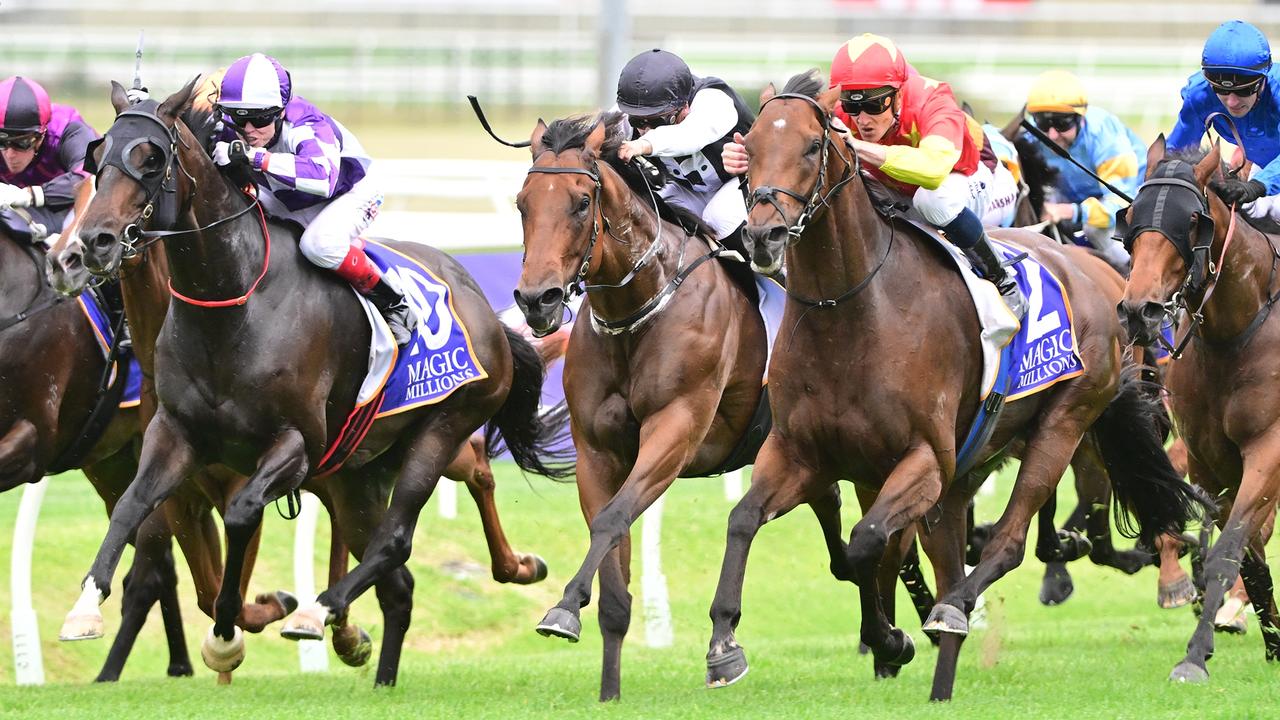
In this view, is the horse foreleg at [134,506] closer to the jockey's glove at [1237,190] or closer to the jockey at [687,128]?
the jockey at [687,128]

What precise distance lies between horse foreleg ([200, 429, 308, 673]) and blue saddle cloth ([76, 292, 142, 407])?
4.69ft

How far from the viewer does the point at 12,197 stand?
24.8ft

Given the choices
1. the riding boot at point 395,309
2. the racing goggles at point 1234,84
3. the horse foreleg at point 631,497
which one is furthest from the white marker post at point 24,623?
the racing goggles at point 1234,84

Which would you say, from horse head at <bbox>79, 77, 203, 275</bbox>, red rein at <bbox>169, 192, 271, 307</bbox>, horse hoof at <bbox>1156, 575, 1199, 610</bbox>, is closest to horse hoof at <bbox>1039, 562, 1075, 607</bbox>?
horse hoof at <bbox>1156, 575, 1199, 610</bbox>

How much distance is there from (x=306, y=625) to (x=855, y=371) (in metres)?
2.25

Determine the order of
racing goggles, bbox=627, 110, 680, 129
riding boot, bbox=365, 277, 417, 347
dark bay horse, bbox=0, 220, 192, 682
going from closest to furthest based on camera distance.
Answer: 1. racing goggles, bbox=627, 110, 680, 129
2. riding boot, bbox=365, 277, 417, 347
3. dark bay horse, bbox=0, 220, 192, 682

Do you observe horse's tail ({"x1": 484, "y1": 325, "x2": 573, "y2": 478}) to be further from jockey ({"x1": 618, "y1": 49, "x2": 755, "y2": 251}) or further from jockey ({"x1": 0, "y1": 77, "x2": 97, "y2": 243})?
jockey ({"x1": 0, "y1": 77, "x2": 97, "y2": 243})

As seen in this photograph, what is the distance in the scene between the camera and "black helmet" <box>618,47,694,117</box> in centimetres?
717

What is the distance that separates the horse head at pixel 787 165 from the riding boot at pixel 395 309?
2.09 meters

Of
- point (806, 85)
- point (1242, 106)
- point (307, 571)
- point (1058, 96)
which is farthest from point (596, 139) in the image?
point (1058, 96)

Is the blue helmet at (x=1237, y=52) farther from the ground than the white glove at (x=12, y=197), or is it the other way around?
the blue helmet at (x=1237, y=52)

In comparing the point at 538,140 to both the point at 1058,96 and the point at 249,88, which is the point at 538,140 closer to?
the point at 249,88

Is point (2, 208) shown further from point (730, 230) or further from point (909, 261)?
point (909, 261)

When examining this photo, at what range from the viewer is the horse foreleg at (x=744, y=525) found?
5.87 metres
